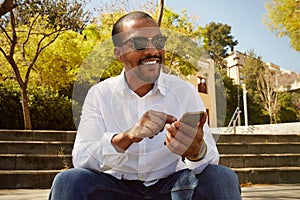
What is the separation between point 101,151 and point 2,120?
732 cm

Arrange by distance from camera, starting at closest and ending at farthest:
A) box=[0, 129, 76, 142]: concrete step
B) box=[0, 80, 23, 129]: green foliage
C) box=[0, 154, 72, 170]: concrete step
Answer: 1. box=[0, 154, 72, 170]: concrete step
2. box=[0, 129, 76, 142]: concrete step
3. box=[0, 80, 23, 129]: green foliage

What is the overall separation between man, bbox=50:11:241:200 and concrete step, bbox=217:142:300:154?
4420 mm

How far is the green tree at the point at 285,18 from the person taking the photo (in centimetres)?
1044

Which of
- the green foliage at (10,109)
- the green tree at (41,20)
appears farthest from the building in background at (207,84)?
the green foliage at (10,109)

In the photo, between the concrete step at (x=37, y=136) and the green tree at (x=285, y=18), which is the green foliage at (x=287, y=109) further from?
the concrete step at (x=37, y=136)

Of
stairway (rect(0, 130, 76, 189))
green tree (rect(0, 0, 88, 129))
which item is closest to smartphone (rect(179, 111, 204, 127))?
stairway (rect(0, 130, 76, 189))

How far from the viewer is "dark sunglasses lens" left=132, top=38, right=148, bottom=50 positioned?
107 cm

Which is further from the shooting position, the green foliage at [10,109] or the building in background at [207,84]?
the green foliage at [10,109]

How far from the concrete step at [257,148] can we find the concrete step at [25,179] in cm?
248

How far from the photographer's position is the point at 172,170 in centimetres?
125

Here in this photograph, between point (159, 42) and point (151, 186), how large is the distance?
1.49ft

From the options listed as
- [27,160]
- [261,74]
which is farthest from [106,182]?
[261,74]

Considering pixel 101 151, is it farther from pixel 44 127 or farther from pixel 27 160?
pixel 44 127

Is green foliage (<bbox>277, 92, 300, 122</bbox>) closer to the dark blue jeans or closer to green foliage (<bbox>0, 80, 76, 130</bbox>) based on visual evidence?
green foliage (<bbox>0, 80, 76, 130</bbox>)
